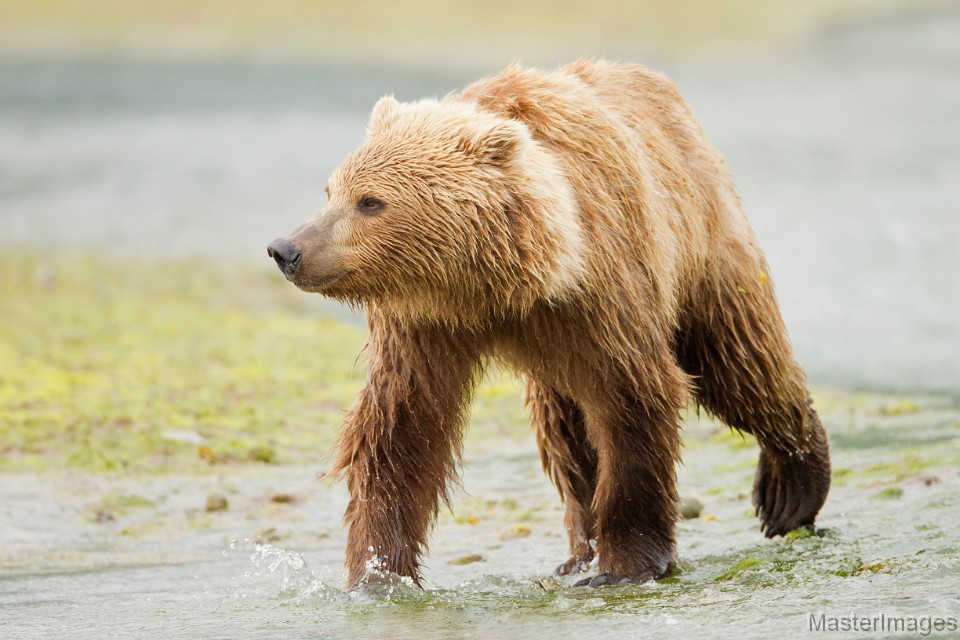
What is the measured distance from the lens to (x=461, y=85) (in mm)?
21578

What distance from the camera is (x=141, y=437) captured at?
9.05 metres

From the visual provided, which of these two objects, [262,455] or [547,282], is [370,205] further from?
[262,455]

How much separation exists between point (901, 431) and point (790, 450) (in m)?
2.04

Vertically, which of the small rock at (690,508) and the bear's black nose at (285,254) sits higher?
the bear's black nose at (285,254)

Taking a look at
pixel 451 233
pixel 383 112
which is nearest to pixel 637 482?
pixel 451 233

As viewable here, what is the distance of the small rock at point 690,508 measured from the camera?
24.3 feet

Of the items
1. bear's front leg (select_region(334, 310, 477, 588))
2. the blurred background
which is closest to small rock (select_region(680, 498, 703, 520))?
bear's front leg (select_region(334, 310, 477, 588))

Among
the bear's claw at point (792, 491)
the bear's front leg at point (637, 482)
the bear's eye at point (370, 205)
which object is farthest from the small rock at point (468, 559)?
the bear's eye at point (370, 205)

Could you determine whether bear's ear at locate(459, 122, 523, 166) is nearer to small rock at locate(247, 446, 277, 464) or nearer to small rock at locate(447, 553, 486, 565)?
small rock at locate(447, 553, 486, 565)

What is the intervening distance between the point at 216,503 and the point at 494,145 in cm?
320

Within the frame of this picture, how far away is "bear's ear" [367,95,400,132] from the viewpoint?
19.0 feet

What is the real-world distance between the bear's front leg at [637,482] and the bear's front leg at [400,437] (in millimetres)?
609

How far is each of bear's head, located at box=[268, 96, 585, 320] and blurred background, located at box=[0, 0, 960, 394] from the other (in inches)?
209

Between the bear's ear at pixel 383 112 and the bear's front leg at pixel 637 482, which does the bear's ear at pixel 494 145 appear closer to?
the bear's ear at pixel 383 112
